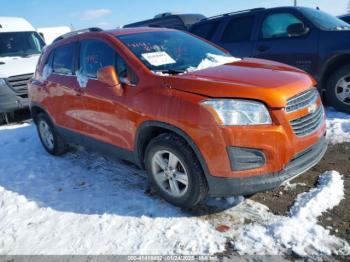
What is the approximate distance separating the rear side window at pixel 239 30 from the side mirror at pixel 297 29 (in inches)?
36.9

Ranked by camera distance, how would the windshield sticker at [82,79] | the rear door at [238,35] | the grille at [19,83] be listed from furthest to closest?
1. the grille at [19,83]
2. the rear door at [238,35]
3. the windshield sticker at [82,79]

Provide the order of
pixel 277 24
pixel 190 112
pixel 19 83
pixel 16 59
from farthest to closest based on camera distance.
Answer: pixel 16 59 < pixel 19 83 < pixel 277 24 < pixel 190 112

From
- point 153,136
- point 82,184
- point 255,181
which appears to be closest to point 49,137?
point 82,184

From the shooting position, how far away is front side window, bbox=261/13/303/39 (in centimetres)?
645

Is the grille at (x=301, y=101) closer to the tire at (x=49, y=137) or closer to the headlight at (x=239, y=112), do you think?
the headlight at (x=239, y=112)

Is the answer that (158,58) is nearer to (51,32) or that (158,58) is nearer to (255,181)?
(255,181)

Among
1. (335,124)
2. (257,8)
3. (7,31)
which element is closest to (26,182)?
(335,124)

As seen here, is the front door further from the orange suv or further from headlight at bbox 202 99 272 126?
headlight at bbox 202 99 272 126

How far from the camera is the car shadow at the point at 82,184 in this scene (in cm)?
365

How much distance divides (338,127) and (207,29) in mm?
3577

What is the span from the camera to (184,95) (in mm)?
3145

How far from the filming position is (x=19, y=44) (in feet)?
30.3

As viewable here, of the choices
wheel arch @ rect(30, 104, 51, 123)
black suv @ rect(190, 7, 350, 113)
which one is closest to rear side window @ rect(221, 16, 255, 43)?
black suv @ rect(190, 7, 350, 113)

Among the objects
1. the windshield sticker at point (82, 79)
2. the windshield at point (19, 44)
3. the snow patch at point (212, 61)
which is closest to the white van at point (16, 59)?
the windshield at point (19, 44)
